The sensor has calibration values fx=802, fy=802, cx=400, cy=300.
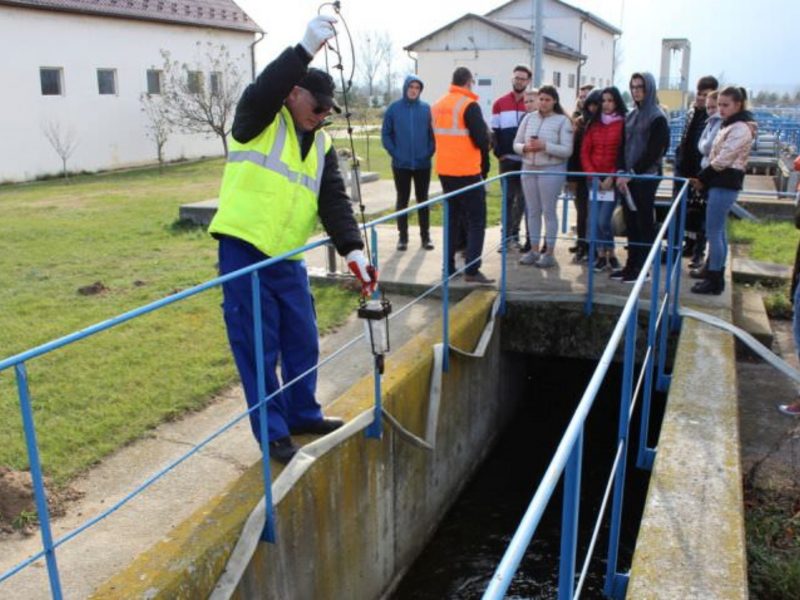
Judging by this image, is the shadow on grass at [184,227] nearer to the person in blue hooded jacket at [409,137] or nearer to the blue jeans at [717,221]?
the person in blue hooded jacket at [409,137]

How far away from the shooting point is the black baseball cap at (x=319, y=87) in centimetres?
337

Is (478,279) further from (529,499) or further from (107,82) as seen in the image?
(107,82)

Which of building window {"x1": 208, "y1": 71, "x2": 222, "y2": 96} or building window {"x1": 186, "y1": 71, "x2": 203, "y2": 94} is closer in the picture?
building window {"x1": 186, "y1": 71, "x2": 203, "y2": 94}

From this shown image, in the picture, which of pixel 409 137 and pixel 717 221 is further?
pixel 409 137

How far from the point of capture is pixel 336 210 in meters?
3.77

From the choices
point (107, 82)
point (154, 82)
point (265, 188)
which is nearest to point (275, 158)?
point (265, 188)

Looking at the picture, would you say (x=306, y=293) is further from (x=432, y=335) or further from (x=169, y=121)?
(x=169, y=121)

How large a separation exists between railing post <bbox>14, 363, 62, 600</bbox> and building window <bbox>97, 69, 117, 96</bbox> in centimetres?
2092

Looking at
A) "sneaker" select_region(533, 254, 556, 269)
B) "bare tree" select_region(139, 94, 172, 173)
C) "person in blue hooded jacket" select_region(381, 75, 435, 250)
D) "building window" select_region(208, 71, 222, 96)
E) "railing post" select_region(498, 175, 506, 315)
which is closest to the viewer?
"railing post" select_region(498, 175, 506, 315)

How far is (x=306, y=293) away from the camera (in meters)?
3.79

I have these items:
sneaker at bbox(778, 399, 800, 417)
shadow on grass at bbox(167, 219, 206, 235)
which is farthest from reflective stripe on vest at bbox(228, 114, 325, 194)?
shadow on grass at bbox(167, 219, 206, 235)

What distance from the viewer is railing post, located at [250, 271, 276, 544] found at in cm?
313

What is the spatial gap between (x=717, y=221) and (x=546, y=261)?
1593 millimetres

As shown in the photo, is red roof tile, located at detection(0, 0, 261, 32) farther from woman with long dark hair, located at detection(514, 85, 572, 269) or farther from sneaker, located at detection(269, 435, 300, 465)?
sneaker, located at detection(269, 435, 300, 465)
